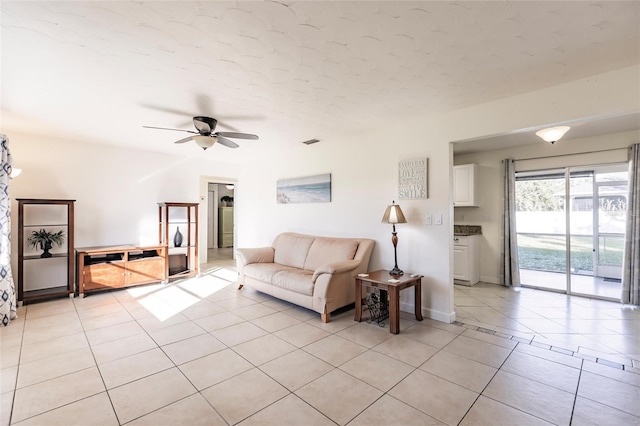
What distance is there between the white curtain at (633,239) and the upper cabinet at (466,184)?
193 centimetres

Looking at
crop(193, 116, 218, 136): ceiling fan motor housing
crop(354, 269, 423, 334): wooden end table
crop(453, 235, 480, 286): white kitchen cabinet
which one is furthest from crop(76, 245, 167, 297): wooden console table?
crop(453, 235, 480, 286): white kitchen cabinet

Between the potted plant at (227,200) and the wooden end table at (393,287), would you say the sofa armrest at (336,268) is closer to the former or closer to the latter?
the wooden end table at (393,287)

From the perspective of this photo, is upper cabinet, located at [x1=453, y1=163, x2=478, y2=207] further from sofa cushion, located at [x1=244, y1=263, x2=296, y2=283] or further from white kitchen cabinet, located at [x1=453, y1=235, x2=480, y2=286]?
sofa cushion, located at [x1=244, y1=263, x2=296, y2=283]

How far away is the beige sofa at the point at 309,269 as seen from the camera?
337cm

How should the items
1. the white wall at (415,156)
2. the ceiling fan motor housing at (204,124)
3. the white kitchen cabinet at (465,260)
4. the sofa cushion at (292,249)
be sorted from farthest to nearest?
the white kitchen cabinet at (465,260) → the sofa cushion at (292,249) → the ceiling fan motor housing at (204,124) → the white wall at (415,156)

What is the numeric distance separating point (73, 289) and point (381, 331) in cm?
444

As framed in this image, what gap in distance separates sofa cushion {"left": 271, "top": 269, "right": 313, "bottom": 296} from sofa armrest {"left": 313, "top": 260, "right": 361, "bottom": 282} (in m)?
0.13

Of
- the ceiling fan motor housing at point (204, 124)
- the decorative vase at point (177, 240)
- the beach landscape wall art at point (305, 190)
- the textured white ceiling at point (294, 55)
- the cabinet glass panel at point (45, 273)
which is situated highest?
the textured white ceiling at point (294, 55)

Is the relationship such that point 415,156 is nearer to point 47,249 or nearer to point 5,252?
point 5,252

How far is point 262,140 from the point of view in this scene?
457 centimetres

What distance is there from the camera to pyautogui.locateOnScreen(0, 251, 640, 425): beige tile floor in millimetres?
1819

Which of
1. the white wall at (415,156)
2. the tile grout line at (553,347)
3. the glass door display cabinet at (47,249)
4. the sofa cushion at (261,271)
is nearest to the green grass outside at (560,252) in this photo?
the tile grout line at (553,347)

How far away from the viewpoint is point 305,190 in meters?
4.96

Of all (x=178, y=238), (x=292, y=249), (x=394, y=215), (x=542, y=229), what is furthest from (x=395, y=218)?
(x=178, y=238)
